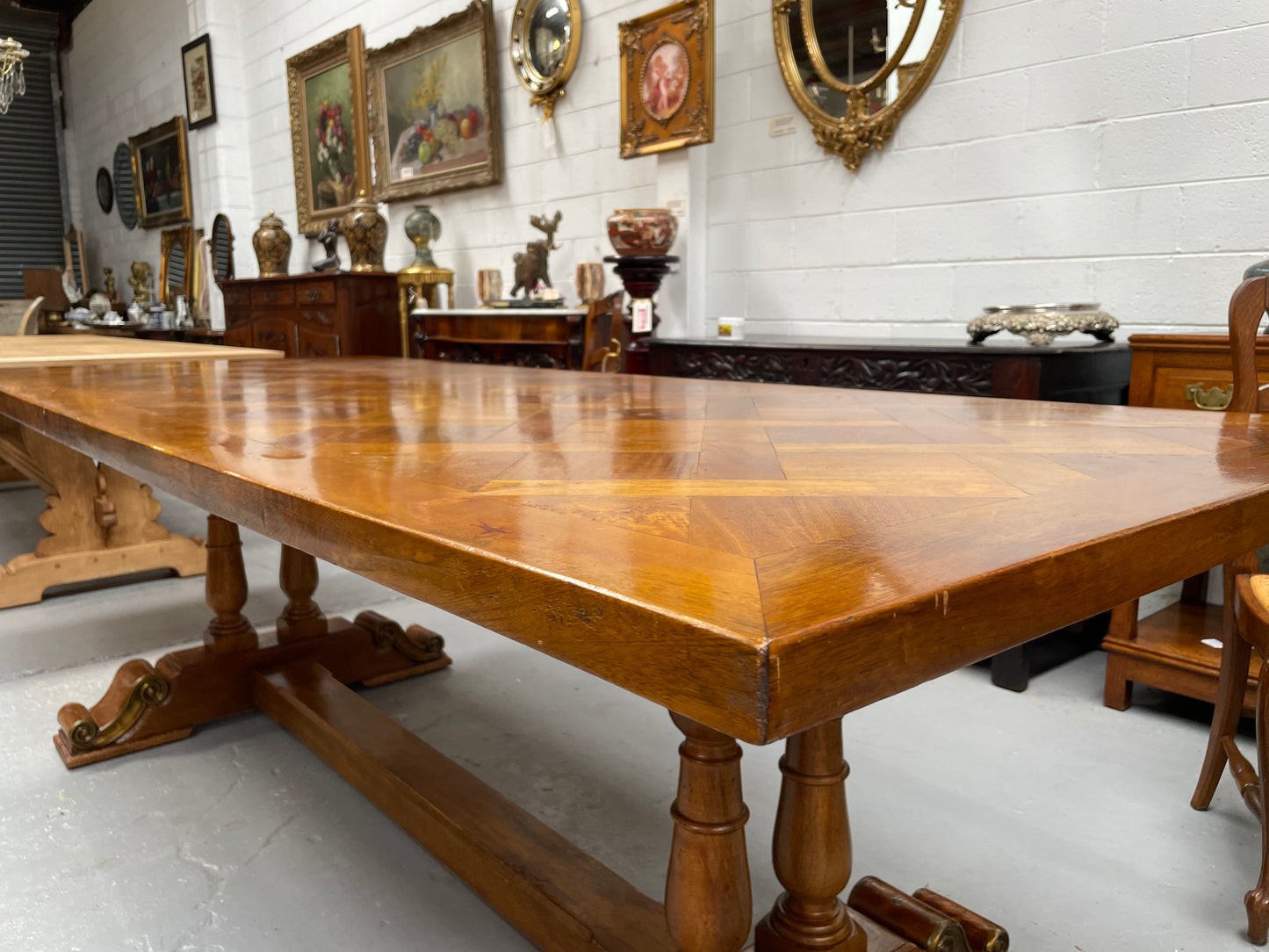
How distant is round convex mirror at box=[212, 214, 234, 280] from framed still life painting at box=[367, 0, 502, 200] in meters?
2.27

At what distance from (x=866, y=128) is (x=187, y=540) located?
2904mm

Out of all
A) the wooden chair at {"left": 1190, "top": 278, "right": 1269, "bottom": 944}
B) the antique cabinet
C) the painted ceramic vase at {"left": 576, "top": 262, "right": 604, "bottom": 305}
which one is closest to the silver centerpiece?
the antique cabinet

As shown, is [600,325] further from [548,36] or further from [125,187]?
[125,187]

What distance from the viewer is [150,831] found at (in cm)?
164

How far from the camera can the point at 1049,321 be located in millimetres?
2447

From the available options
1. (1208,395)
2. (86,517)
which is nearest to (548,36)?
(86,517)

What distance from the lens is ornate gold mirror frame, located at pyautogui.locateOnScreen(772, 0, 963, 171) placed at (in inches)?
124

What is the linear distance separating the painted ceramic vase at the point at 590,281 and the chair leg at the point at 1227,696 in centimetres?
313

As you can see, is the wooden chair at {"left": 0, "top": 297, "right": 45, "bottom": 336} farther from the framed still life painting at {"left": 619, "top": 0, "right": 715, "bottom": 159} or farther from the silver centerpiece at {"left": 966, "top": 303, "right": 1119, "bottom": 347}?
the silver centerpiece at {"left": 966, "top": 303, "right": 1119, "bottom": 347}

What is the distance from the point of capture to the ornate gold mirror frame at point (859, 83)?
316 cm

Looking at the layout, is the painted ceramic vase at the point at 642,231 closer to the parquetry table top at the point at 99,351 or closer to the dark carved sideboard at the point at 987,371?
the dark carved sideboard at the point at 987,371

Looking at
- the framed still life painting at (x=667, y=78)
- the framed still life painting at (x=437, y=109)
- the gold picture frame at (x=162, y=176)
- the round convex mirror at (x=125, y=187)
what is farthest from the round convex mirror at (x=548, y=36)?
the round convex mirror at (x=125, y=187)

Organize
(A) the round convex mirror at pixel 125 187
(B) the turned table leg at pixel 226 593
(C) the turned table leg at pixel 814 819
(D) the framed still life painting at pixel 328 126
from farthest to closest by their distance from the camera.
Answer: (A) the round convex mirror at pixel 125 187 < (D) the framed still life painting at pixel 328 126 < (B) the turned table leg at pixel 226 593 < (C) the turned table leg at pixel 814 819

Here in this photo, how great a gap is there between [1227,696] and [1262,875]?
38 cm
